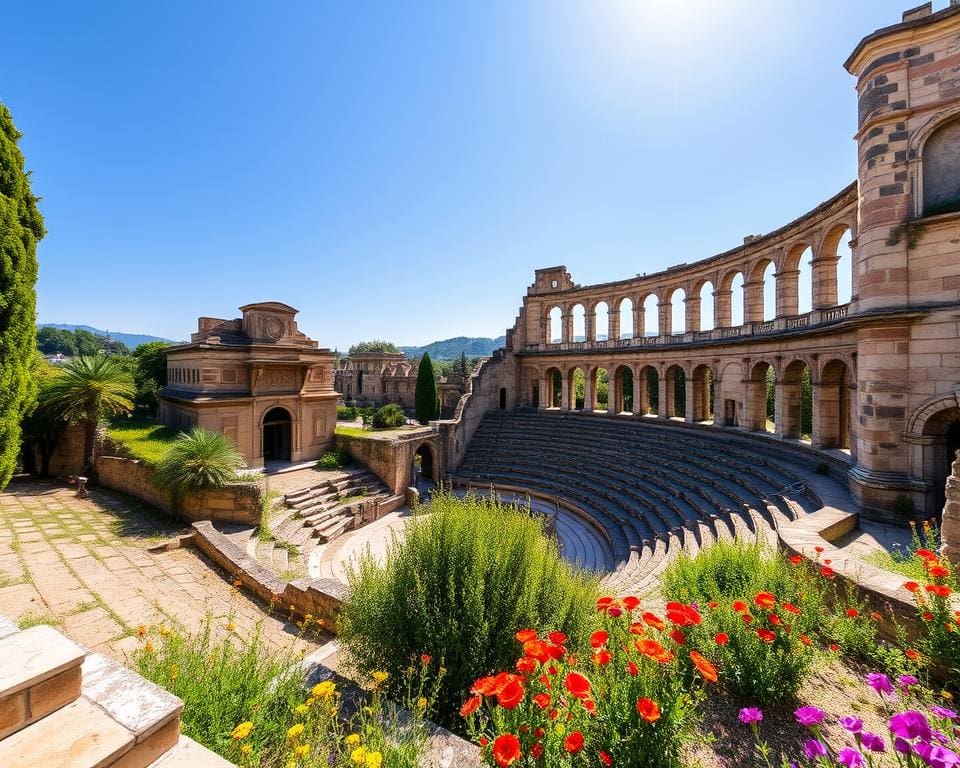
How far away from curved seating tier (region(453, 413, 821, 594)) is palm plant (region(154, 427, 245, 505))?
477 inches

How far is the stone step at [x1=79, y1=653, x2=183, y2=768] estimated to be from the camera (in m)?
2.75

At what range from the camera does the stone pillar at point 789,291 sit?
54.8 feet

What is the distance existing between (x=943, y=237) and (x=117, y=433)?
1182 inches

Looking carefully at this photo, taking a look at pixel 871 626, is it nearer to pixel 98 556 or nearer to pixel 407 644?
pixel 407 644

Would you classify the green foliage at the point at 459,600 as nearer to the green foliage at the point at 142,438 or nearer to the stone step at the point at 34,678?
the stone step at the point at 34,678

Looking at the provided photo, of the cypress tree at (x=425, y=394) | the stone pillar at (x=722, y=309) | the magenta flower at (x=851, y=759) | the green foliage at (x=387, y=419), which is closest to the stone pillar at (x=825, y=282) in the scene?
the stone pillar at (x=722, y=309)

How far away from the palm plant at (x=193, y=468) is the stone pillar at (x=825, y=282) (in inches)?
878

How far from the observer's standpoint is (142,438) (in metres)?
18.0

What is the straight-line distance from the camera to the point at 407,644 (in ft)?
14.5

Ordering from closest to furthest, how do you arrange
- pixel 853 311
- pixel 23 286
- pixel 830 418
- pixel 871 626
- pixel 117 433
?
pixel 871 626, pixel 23 286, pixel 853 311, pixel 830 418, pixel 117 433

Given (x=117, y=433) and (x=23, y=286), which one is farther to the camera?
(x=117, y=433)


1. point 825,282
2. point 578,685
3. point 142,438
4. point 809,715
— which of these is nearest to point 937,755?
point 809,715

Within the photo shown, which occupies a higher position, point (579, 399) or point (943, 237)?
point (943, 237)

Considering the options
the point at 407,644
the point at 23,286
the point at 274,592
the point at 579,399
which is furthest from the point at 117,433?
the point at 579,399
